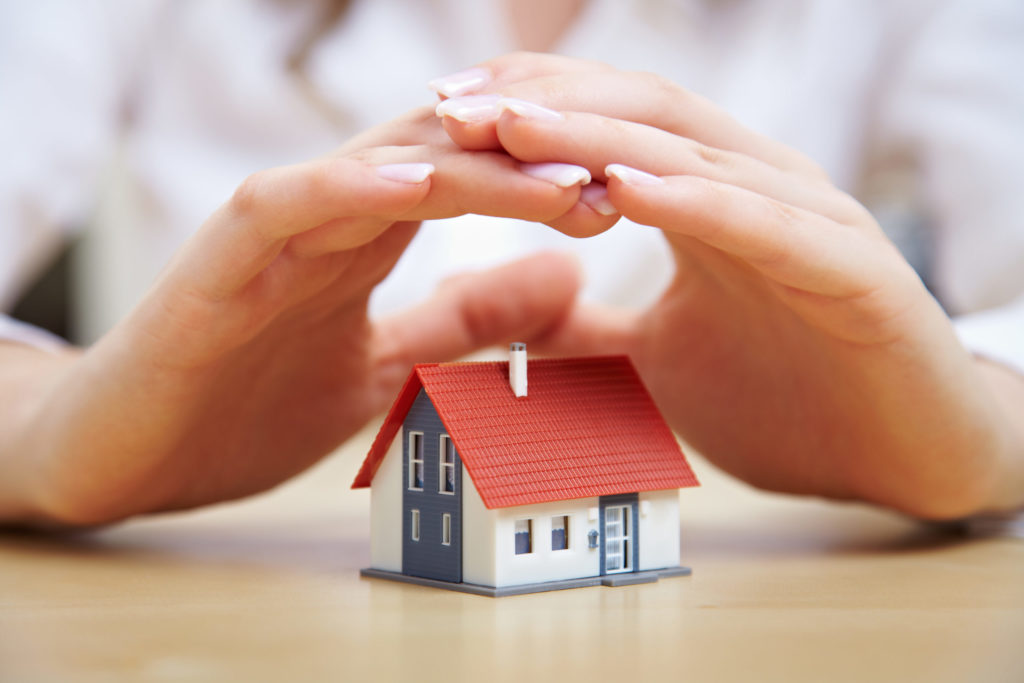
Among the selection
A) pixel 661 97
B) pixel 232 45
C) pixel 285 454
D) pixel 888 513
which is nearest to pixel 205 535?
pixel 285 454

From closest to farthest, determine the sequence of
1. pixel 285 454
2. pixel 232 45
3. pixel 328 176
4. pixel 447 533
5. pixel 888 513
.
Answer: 1. pixel 328 176
2. pixel 447 533
3. pixel 285 454
4. pixel 888 513
5. pixel 232 45

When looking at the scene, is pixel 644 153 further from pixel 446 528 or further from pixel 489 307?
pixel 489 307

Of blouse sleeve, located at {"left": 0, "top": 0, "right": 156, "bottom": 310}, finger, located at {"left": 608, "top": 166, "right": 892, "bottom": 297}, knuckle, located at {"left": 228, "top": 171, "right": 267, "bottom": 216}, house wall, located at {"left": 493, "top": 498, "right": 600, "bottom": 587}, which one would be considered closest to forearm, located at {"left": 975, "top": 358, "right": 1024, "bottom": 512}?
finger, located at {"left": 608, "top": 166, "right": 892, "bottom": 297}

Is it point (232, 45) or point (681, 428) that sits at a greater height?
point (232, 45)

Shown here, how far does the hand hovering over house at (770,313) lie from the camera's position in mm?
618

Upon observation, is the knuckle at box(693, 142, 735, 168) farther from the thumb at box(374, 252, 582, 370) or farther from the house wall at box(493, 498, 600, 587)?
the thumb at box(374, 252, 582, 370)

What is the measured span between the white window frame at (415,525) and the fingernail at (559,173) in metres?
0.27

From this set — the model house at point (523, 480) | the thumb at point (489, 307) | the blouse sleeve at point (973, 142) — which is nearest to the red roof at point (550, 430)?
the model house at point (523, 480)

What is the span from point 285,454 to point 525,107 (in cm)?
42

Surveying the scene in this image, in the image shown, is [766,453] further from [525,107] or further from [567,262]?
[525,107]

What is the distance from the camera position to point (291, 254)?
27.5 inches

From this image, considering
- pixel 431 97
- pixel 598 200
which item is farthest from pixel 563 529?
pixel 431 97

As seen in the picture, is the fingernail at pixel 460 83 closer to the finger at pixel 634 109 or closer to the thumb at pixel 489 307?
the finger at pixel 634 109

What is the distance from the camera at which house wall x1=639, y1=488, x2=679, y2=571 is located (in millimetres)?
734
